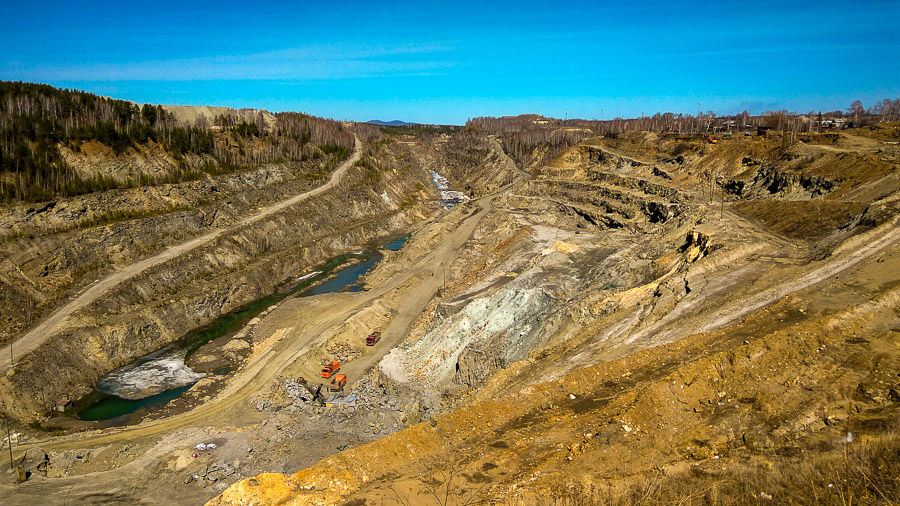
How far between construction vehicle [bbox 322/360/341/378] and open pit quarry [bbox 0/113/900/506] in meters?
0.96

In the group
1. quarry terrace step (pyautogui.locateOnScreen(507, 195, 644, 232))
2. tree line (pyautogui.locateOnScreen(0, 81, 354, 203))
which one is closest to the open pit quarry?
quarry terrace step (pyautogui.locateOnScreen(507, 195, 644, 232))

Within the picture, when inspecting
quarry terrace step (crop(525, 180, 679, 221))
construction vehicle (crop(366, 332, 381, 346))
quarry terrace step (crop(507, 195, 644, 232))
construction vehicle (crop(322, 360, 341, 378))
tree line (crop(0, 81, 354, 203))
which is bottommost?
construction vehicle (crop(322, 360, 341, 378))

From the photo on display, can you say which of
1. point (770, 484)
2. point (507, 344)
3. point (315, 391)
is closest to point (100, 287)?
point (315, 391)

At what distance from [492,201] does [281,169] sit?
3730 centimetres

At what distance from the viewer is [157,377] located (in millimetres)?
39969

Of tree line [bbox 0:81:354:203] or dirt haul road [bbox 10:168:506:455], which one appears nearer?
dirt haul road [bbox 10:168:506:455]

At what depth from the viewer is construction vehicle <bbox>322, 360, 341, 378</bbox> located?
36.9 m

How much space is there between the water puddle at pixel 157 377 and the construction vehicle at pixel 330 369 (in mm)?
8667

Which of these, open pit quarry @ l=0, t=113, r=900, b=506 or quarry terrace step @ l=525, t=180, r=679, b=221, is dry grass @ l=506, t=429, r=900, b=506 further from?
quarry terrace step @ l=525, t=180, r=679, b=221

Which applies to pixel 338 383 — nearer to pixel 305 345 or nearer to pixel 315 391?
pixel 315 391

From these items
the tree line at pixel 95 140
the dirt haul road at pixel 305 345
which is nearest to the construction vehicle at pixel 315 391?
the dirt haul road at pixel 305 345

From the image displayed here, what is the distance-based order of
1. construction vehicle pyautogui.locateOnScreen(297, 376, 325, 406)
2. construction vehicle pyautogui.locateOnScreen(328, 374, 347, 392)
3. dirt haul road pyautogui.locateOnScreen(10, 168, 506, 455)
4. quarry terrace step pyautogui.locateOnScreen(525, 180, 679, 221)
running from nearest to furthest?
1. dirt haul road pyautogui.locateOnScreen(10, 168, 506, 455)
2. construction vehicle pyautogui.locateOnScreen(297, 376, 325, 406)
3. construction vehicle pyautogui.locateOnScreen(328, 374, 347, 392)
4. quarry terrace step pyautogui.locateOnScreen(525, 180, 679, 221)

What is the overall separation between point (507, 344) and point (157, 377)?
92.2 ft

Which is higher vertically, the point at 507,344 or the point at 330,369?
the point at 507,344
